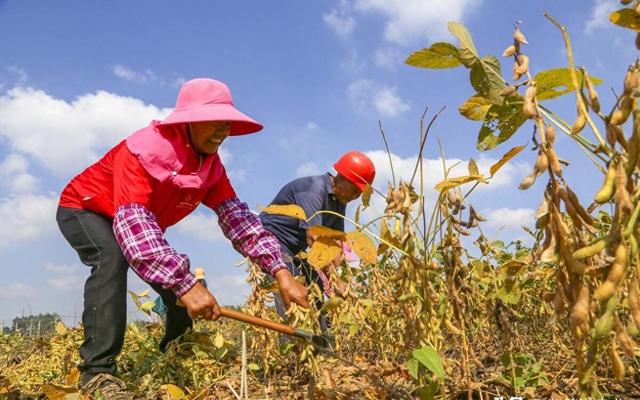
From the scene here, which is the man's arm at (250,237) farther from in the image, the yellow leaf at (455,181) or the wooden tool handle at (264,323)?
the yellow leaf at (455,181)

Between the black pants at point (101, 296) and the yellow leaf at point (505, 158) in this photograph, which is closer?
the yellow leaf at point (505, 158)

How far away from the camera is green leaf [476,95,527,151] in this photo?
3.93 feet

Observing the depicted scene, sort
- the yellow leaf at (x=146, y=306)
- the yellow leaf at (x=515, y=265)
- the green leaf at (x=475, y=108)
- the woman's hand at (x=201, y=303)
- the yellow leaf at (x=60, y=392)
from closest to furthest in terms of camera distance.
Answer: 1. the green leaf at (x=475, y=108)
2. the yellow leaf at (x=515, y=265)
3. the woman's hand at (x=201, y=303)
4. the yellow leaf at (x=60, y=392)
5. the yellow leaf at (x=146, y=306)

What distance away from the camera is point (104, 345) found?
98.7 inches

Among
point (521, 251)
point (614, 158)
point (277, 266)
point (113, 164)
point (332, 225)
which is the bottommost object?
point (614, 158)

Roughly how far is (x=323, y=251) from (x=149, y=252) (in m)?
1.01

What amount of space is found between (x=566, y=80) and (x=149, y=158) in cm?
169

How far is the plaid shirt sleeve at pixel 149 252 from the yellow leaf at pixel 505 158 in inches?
52.0

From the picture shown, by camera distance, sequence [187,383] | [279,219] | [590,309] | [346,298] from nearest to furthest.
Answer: [590,309], [346,298], [187,383], [279,219]

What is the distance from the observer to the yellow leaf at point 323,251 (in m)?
1.49

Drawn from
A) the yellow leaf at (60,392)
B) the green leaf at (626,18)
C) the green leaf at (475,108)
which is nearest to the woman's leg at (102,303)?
the yellow leaf at (60,392)

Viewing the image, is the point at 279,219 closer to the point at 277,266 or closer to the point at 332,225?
the point at 332,225

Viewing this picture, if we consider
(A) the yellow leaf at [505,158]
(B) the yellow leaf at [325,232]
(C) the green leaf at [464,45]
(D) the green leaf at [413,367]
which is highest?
(C) the green leaf at [464,45]

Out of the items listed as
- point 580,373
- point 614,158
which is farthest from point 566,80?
point 580,373
